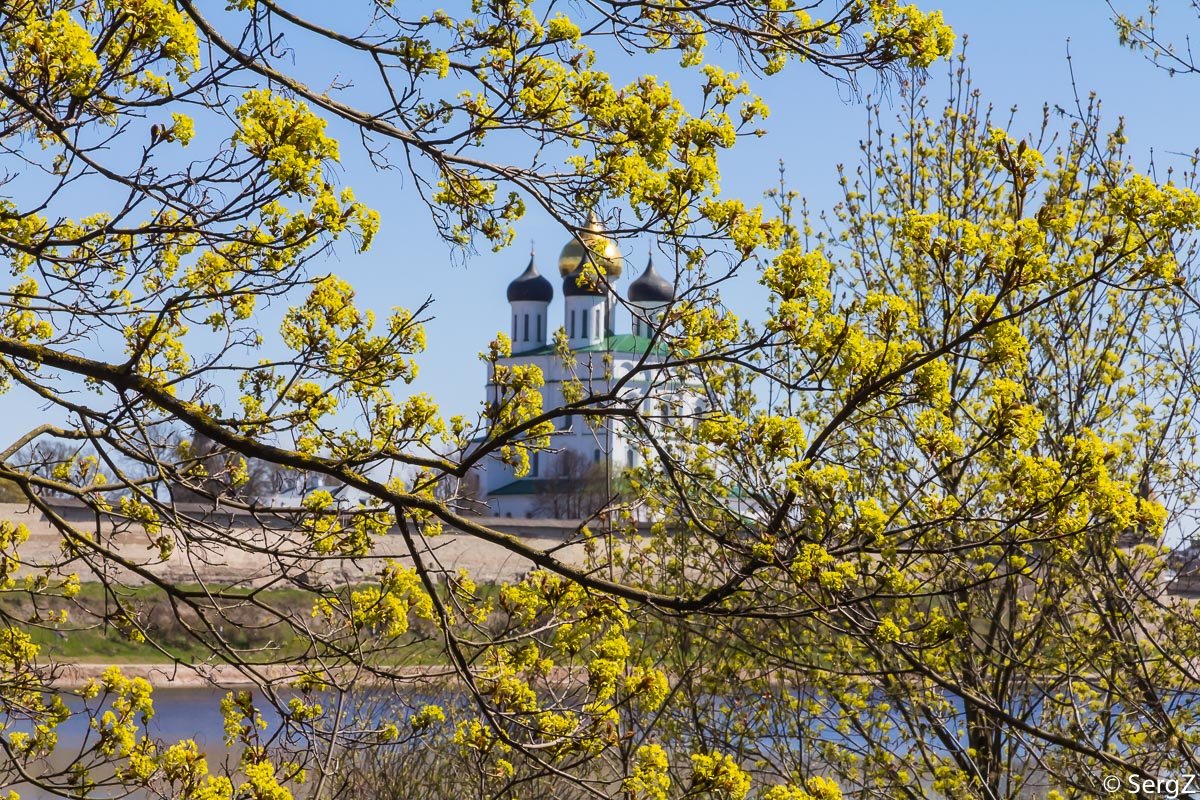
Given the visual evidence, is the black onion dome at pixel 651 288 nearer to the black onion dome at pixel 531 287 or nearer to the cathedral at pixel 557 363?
the cathedral at pixel 557 363

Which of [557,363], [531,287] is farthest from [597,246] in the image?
[531,287]

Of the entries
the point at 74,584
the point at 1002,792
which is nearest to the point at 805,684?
the point at 1002,792

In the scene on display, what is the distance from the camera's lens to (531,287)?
251ft

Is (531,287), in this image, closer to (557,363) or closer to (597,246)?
(557,363)

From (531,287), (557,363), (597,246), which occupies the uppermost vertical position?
(531,287)

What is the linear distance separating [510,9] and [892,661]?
394 cm

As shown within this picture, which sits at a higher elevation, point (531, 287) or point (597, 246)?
point (531, 287)

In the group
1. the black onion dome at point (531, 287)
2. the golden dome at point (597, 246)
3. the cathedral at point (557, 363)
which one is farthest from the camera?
the black onion dome at point (531, 287)

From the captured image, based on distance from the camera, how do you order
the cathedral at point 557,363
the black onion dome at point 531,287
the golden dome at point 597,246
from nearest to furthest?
the golden dome at point 597,246 → the cathedral at point 557,363 → the black onion dome at point 531,287

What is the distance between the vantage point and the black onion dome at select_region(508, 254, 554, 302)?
3012 inches

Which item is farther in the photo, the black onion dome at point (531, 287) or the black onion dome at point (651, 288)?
the black onion dome at point (531, 287)

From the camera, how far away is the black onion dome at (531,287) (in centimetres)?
7650

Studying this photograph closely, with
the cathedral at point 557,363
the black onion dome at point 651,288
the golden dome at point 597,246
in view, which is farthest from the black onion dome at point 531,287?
the golden dome at point 597,246

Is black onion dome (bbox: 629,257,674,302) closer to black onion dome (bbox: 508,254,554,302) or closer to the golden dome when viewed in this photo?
black onion dome (bbox: 508,254,554,302)
